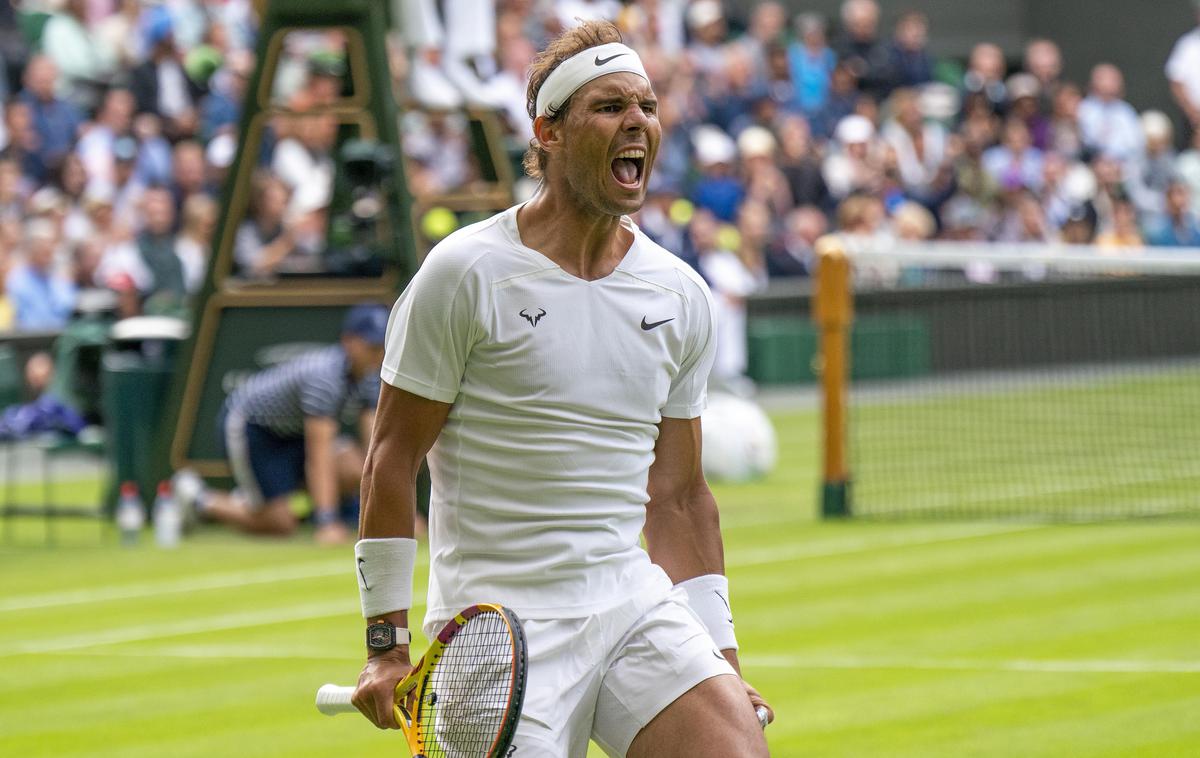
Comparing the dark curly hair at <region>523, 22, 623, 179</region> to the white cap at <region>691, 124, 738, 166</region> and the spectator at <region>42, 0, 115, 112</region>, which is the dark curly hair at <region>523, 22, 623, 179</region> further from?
the white cap at <region>691, 124, 738, 166</region>

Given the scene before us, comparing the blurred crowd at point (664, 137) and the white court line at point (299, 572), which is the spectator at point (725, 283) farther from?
the white court line at point (299, 572)

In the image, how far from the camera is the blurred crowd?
60.5 feet

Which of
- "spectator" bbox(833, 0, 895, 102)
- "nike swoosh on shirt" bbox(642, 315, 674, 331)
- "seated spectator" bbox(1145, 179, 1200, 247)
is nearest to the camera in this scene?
"nike swoosh on shirt" bbox(642, 315, 674, 331)

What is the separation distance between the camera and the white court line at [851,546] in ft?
40.4

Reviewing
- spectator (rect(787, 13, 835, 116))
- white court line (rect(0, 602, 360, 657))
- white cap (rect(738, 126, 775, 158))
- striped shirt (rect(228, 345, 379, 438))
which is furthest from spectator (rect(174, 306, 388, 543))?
spectator (rect(787, 13, 835, 116))

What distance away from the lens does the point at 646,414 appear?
4.64m

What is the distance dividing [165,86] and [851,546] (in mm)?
11171

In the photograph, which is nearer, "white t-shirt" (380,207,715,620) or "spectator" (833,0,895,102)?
"white t-shirt" (380,207,715,620)

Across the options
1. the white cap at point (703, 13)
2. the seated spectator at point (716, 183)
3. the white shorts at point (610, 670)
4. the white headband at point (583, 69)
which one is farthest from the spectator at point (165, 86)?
the white shorts at point (610, 670)

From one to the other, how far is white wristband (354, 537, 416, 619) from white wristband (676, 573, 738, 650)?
712 mm

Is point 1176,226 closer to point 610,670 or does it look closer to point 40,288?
point 40,288

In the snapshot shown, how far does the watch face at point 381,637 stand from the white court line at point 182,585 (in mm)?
7168

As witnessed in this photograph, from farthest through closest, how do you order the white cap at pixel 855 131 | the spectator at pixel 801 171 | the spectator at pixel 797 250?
the white cap at pixel 855 131 → the spectator at pixel 801 171 → the spectator at pixel 797 250

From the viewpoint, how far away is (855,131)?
26125 mm
